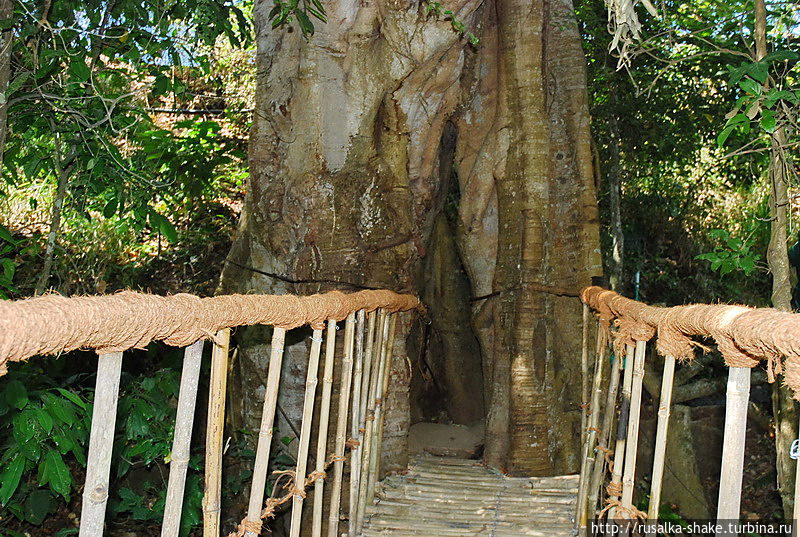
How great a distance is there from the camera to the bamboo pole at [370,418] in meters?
3.06

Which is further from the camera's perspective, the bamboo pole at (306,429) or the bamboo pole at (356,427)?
the bamboo pole at (356,427)

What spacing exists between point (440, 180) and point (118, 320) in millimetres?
4531

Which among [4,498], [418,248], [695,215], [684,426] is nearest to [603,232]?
[695,215]

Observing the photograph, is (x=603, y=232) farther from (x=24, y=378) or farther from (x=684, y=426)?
(x=24, y=378)

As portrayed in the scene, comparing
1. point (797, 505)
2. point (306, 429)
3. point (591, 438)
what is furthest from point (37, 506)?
point (797, 505)

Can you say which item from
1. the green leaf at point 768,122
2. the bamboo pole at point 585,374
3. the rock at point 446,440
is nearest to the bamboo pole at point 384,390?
the bamboo pole at point 585,374

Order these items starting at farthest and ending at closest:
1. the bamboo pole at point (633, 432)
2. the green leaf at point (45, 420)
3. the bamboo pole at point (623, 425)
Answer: the green leaf at point (45, 420) → the bamboo pole at point (623, 425) → the bamboo pole at point (633, 432)

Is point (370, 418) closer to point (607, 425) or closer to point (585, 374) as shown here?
point (607, 425)

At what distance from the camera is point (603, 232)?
771 cm

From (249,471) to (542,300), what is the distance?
2082 mm

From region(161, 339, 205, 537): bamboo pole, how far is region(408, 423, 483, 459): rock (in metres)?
4.06

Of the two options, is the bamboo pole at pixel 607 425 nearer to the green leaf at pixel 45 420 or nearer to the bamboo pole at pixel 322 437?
the bamboo pole at pixel 322 437

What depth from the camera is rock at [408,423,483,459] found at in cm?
557

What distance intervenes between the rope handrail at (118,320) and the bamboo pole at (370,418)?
1261 mm
